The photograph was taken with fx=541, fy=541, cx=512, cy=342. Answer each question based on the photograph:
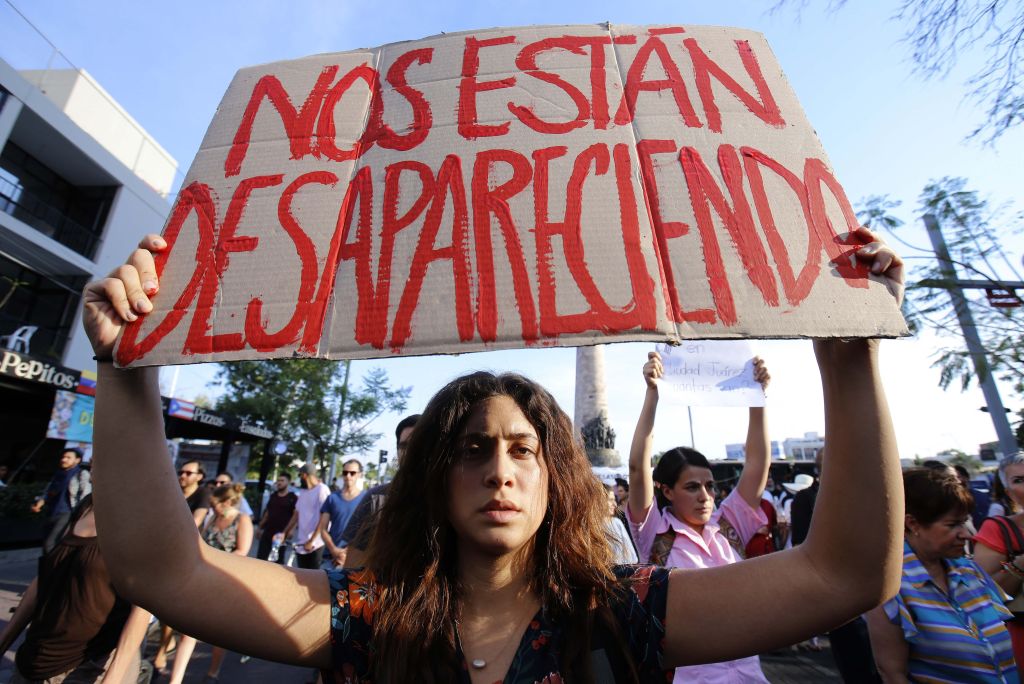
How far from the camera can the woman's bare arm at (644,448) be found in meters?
2.77

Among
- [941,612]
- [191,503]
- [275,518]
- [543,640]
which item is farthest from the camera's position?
[275,518]

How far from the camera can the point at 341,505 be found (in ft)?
18.5

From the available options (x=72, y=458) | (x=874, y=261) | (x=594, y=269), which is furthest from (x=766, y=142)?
(x=72, y=458)

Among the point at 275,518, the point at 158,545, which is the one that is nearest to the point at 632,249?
the point at 158,545

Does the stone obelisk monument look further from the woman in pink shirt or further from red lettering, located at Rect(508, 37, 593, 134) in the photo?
red lettering, located at Rect(508, 37, 593, 134)

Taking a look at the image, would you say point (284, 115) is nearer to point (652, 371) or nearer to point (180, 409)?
point (652, 371)

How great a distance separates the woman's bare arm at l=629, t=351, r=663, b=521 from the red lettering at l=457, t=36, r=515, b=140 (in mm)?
1725

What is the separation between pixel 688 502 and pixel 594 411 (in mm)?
6542

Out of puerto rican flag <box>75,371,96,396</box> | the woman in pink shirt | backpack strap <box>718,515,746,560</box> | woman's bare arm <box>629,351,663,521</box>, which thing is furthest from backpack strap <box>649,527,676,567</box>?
puerto rican flag <box>75,371,96,396</box>

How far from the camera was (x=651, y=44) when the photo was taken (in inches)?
64.5

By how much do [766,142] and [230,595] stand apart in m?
1.71

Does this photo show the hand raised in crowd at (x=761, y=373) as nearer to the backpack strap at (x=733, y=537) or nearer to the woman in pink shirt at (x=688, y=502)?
the woman in pink shirt at (x=688, y=502)

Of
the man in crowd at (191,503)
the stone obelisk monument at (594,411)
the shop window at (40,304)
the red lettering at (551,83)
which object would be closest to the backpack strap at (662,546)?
the red lettering at (551,83)

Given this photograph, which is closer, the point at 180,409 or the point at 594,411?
the point at 594,411
